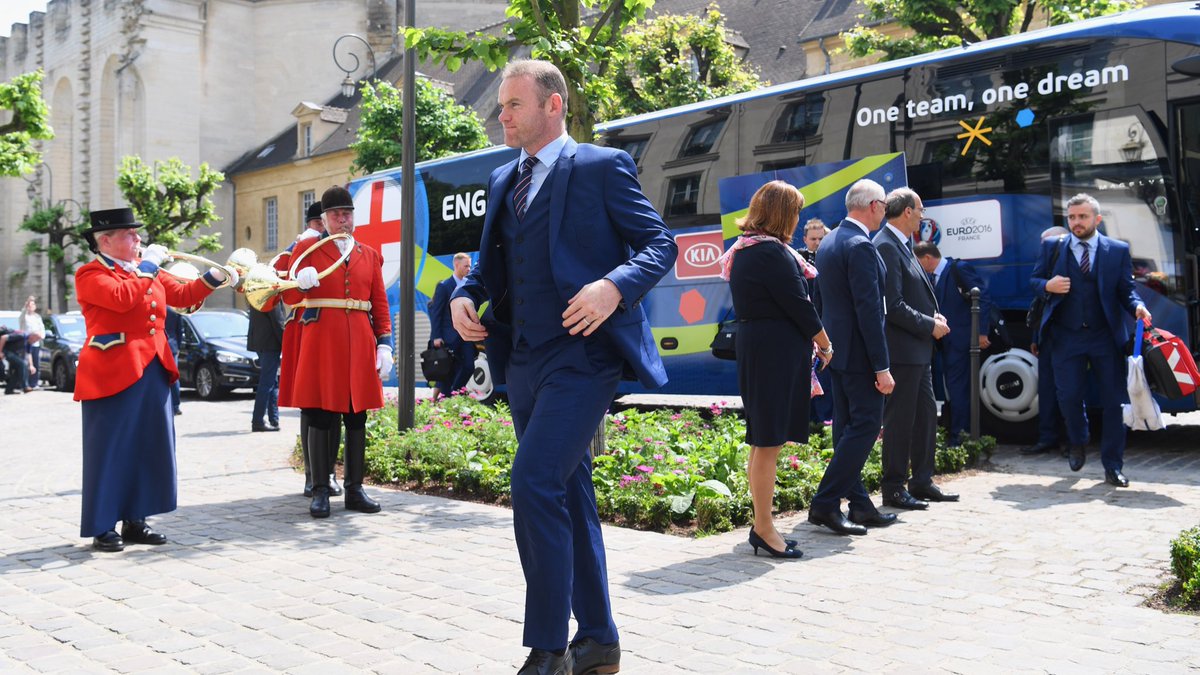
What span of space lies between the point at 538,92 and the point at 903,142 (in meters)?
7.83

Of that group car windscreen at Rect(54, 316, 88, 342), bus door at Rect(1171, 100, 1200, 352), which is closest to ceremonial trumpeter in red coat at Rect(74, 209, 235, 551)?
bus door at Rect(1171, 100, 1200, 352)

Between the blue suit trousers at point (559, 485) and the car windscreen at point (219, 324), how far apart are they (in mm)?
18775

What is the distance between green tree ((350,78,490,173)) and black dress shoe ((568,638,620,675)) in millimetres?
29842

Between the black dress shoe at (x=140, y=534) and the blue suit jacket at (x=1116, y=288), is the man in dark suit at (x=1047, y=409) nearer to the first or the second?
the blue suit jacket at (x=1116, y=288)

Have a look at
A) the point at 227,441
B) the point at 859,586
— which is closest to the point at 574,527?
the point at 859,586

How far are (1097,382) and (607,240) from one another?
5.67 metres

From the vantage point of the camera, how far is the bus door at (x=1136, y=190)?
9211 millimetres

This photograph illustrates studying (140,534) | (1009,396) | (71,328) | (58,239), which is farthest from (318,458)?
(58,239)

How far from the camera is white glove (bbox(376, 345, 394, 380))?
744cm

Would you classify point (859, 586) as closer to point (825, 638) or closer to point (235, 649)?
point (825, 638)

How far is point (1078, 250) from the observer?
8414 millimetres

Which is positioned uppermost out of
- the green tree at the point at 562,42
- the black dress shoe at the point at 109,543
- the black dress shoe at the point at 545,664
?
the green tree at the point at 562,42

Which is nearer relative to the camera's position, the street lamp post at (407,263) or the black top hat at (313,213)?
the black top hat at (313,213)

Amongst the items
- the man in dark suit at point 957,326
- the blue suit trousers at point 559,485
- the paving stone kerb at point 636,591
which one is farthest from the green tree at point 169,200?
the blue suit trousers at point 559,485
